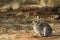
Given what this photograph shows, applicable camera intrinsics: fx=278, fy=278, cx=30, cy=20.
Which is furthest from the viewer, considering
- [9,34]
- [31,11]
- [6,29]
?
[31,11]

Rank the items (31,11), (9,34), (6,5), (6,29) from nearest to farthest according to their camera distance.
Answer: (9,34)
(6,29)
(31,11)
(6,5)

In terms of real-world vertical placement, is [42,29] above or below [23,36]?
above

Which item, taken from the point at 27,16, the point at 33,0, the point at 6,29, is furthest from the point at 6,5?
the point at 6,29

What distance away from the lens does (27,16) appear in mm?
15062

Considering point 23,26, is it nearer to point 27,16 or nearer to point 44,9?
point 27,16

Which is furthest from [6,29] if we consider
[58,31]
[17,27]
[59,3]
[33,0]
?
[33,0]

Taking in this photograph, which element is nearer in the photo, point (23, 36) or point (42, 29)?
point (42, 29)

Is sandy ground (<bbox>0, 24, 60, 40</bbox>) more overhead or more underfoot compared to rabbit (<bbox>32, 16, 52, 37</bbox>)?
more underfoot

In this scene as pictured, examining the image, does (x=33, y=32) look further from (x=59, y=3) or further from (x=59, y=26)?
(x=59, y=3)

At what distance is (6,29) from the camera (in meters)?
12.2

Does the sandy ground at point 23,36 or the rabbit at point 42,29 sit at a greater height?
the rabbit at point 42,29

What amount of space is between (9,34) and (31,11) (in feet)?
16.4

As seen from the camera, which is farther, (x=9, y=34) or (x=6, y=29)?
(x=6, y=29)

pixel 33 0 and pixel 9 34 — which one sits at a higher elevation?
pixel 33 0
